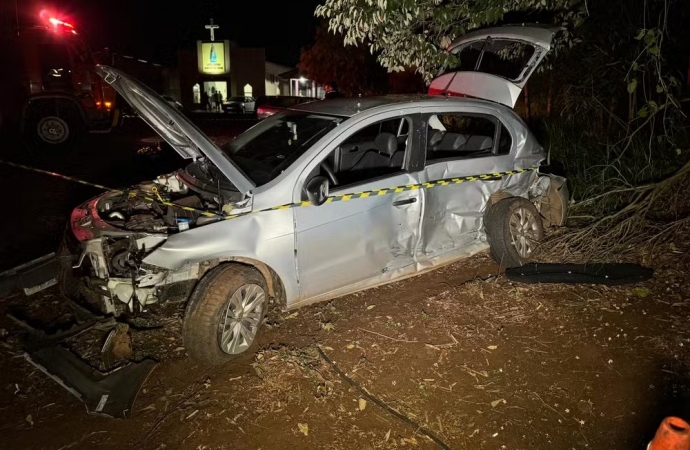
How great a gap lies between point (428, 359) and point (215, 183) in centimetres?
215

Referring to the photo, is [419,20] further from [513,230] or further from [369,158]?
[513,230]


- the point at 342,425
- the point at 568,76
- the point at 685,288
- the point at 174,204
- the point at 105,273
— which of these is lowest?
the point at 342,425

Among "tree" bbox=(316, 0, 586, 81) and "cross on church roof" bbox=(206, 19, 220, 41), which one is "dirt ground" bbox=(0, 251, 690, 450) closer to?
"tree" bbox=(316, 0, 586, 81)

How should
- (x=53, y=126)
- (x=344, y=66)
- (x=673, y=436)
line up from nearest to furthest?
(x=673, y=436) → (x=53, y=126) → (x=344, y=66)

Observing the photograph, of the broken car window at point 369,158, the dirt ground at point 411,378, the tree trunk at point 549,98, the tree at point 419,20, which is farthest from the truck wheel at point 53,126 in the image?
the tree trunk at point 549,98

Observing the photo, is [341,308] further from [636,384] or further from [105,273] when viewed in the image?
[636,384]

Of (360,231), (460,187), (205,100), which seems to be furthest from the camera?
(205,100)

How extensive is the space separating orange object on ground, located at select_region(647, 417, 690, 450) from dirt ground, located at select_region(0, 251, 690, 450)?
106 centimetres

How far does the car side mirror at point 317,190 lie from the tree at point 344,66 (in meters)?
19.3

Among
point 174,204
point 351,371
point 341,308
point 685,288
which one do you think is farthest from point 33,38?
point 685,288

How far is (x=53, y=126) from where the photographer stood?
11.1 metres

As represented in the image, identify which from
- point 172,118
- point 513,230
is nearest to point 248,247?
point 172,118

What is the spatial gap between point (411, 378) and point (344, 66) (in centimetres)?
2224

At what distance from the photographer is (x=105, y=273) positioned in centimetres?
359
